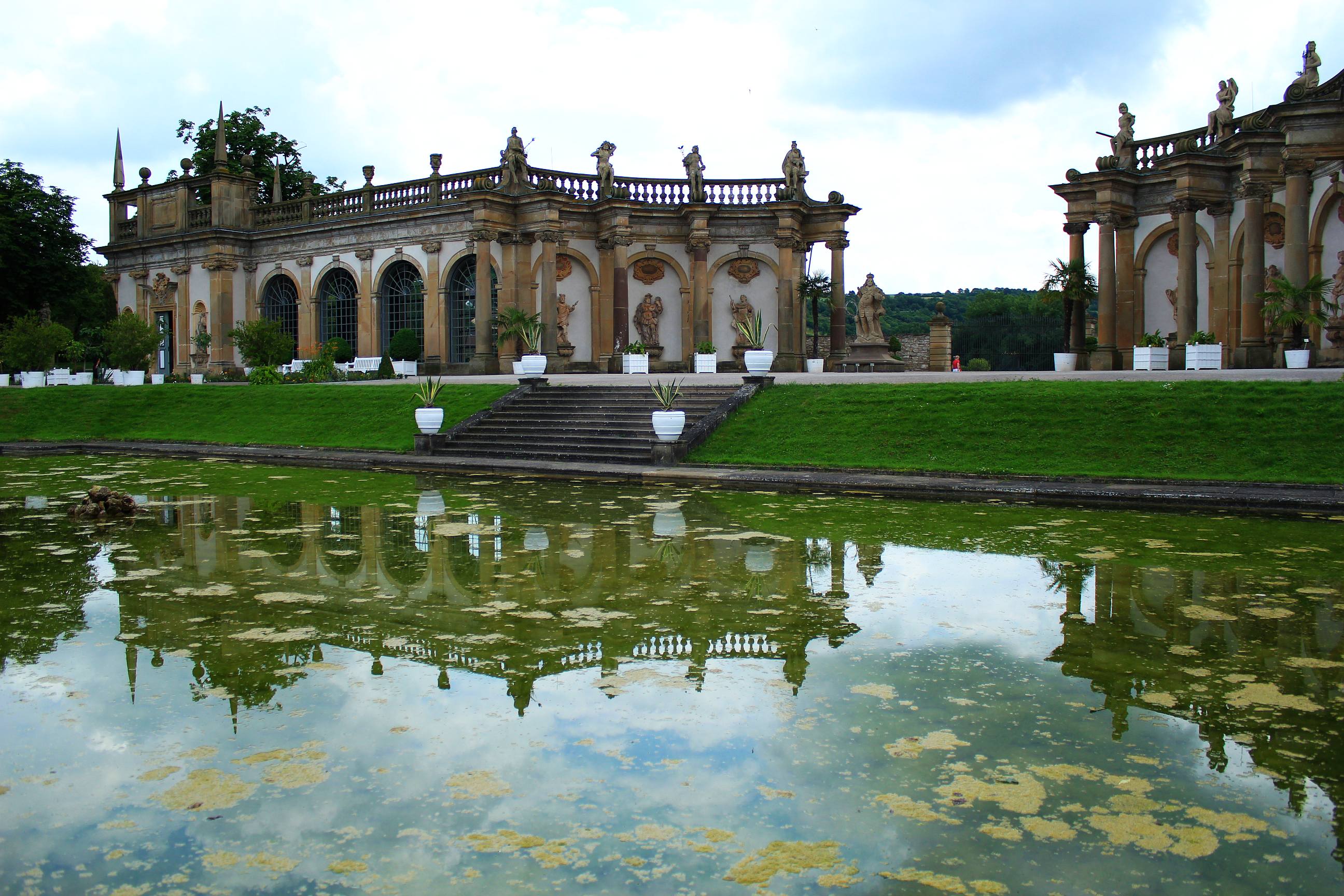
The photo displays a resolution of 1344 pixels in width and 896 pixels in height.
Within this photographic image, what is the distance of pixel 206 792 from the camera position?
12.8 ft

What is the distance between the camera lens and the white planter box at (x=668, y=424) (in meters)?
17.0

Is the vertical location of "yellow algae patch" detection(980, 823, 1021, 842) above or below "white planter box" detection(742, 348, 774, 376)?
below

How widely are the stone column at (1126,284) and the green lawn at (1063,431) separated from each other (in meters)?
11.1

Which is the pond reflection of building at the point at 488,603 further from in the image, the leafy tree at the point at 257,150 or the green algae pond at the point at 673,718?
the leafy tree at the point at 257,150

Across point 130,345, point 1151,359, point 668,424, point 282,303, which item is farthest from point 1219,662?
point 282,303

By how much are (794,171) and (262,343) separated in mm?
17660

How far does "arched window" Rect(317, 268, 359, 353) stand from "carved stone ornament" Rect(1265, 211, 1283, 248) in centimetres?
2788

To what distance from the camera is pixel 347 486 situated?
14.9 metres

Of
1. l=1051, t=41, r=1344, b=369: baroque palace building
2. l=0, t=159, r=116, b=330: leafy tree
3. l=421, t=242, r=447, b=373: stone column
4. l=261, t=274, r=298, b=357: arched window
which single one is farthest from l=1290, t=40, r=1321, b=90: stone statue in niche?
l=0, t=159, r=116, b=330: leafy tree

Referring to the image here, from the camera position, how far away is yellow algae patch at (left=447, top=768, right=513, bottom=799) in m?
3.89

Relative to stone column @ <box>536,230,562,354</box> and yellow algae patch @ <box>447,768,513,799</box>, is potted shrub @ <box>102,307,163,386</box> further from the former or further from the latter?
yellow algae patch @ <box>447,768,513,799</box>

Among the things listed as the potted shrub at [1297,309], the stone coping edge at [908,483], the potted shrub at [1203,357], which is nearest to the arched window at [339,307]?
the stone coping edge at [908,483]

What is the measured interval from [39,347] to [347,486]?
24319mm

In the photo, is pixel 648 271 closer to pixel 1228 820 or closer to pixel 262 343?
pixel 262 343
